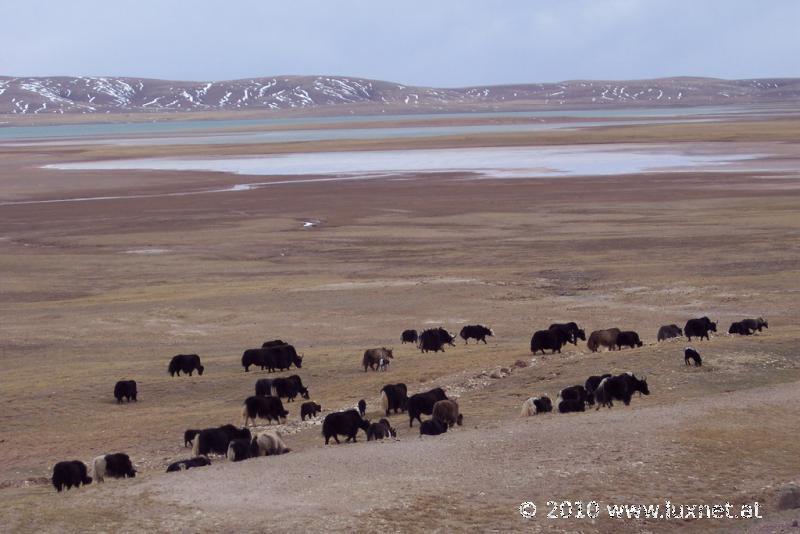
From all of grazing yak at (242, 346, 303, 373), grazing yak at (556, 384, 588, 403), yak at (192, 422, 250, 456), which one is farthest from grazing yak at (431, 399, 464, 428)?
grazing yak at (242, 346, 303, 373)

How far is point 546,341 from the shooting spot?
20.1 m

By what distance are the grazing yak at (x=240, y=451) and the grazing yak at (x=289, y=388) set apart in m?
4.14

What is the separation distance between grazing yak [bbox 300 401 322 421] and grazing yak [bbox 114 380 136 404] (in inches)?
136

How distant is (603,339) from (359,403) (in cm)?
615

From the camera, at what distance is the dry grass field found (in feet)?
38.2

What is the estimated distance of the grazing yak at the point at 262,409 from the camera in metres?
16.4

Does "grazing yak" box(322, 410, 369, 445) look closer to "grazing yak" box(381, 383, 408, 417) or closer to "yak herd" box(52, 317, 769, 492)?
"yak herd" box(52, 317, 769, 492)

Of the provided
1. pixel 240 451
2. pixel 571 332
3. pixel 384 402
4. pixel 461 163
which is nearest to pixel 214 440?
pixel 240 451

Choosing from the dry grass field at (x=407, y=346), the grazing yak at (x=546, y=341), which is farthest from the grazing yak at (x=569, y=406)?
the grazing yak at (x=546, y=341)

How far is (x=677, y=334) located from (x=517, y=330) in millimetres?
4181

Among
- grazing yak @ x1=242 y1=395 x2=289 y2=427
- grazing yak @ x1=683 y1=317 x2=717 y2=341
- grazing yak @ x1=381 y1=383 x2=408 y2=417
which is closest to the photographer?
grazing yak @ x1=242 y1=395 x2=289 y2=427

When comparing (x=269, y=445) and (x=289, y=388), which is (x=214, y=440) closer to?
(x=269, y=445)

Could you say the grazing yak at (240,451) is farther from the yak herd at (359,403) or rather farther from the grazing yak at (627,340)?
the grazing yak at (627,340)

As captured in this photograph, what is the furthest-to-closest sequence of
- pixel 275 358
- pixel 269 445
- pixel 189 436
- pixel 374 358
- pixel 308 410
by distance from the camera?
pixel 275 358 → pixel 374 358 → pixel 308 410 → pixel 189 436 → pixel 269 445
